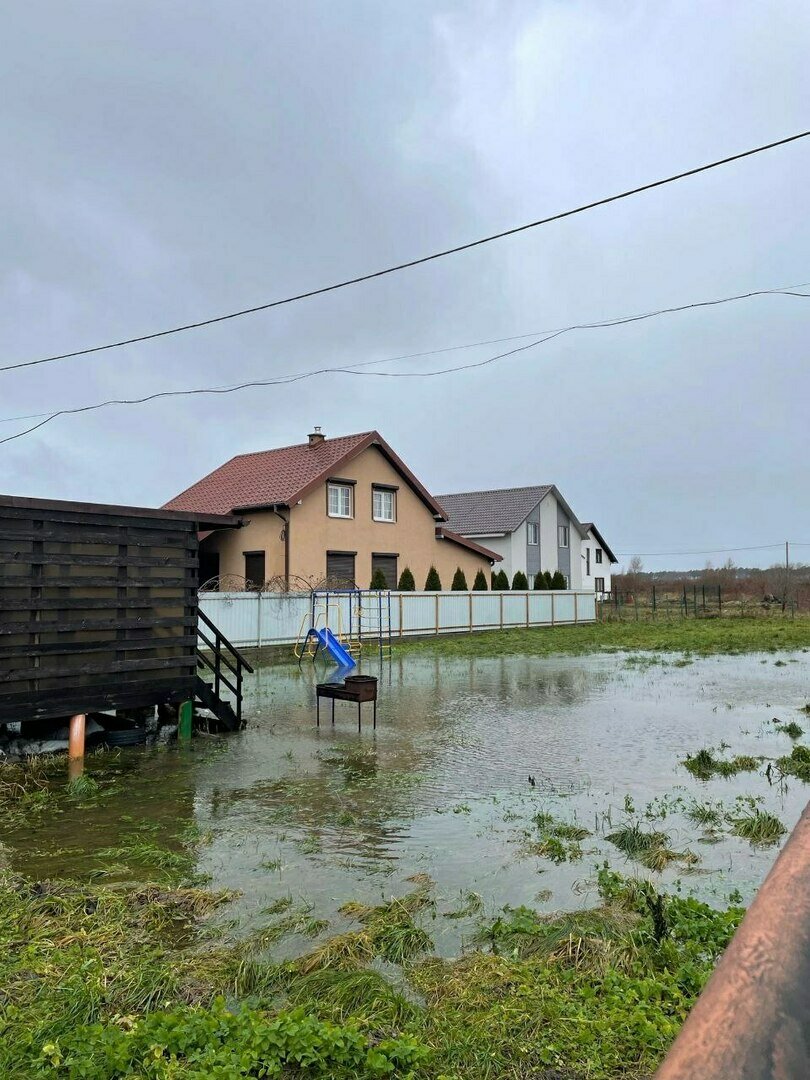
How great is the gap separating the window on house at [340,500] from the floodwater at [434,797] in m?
14.6

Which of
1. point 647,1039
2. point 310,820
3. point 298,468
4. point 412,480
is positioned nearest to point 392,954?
point 647,1039

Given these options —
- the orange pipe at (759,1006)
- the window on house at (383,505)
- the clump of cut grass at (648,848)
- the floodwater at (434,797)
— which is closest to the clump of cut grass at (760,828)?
the floodwater at (434,797)

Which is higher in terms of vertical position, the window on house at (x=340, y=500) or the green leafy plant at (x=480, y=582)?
the window on house at (x=340, y=500)

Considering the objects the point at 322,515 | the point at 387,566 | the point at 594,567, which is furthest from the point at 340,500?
the point at 594,567

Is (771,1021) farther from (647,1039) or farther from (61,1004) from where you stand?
(61,1004)

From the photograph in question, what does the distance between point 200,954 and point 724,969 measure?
4.41 meters

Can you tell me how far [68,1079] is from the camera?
3.17 meters

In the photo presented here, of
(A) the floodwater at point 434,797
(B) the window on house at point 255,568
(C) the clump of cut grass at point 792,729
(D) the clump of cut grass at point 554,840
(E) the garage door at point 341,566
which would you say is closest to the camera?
(A) the floodwater at point 434,797

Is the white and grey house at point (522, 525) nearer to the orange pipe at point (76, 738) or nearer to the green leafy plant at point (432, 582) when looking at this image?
the green leafy plant at point (432, 582)

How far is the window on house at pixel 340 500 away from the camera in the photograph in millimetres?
29656

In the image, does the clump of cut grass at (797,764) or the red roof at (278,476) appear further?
the red roof at (278,476)

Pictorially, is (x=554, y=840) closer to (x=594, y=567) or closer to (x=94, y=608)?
(x=94, y=608)

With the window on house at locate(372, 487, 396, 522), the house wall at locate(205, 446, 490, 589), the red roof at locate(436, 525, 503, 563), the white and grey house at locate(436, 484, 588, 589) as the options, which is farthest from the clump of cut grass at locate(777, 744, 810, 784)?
the white and grey house at locate(436, 484, 588, 589)

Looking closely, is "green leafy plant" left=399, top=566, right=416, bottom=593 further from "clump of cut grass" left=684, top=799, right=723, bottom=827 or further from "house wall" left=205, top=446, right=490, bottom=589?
"clump of cut grass" left=684, top=799, right=723, bottom=827
